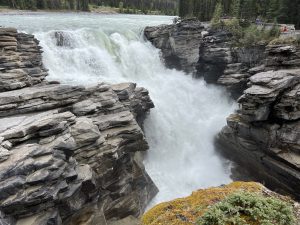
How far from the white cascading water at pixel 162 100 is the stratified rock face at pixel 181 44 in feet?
12.6

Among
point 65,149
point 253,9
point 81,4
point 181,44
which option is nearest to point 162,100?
point 181,44

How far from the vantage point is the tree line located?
51.5 m

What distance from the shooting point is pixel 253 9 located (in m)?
57.8

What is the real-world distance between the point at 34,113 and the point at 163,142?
53.7 feet

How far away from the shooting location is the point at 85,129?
20812 mm

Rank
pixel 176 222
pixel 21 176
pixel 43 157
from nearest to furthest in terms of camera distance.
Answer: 1. pixel 176 222
2. pixel 21 176
3. pixel 43 157

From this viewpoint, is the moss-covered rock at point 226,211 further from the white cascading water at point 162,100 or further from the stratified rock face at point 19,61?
the stratified rock face at point 19,61

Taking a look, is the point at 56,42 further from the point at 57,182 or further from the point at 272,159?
the point at 272,159

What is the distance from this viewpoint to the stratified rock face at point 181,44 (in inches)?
1876

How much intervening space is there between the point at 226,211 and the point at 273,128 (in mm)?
22122

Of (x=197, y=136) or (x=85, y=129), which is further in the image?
(x=197, y=136)

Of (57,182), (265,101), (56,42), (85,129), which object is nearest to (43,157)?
(57,182)

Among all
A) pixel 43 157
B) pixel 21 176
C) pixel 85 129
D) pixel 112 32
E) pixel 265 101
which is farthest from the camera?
pixel 112 32

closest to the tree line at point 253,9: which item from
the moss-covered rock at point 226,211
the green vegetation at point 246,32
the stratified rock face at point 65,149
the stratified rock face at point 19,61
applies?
the green vegetation at point 246,32
